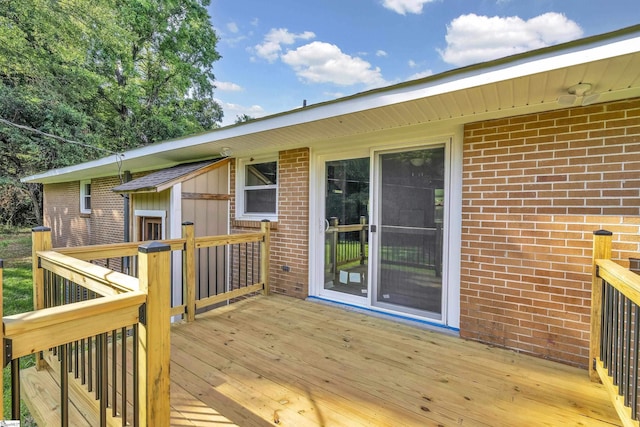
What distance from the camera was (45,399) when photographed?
6.93 feet

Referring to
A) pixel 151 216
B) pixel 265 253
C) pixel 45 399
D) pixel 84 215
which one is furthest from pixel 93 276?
pixel 84 215

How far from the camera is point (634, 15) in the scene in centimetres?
434

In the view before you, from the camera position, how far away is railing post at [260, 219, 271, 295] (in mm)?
4234

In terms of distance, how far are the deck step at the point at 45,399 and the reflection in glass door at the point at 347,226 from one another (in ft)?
9.07

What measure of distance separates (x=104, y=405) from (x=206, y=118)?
17483 millimetres

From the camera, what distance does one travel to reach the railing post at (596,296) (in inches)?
82.0

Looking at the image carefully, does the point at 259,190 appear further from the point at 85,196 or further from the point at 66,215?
the point at 66,215

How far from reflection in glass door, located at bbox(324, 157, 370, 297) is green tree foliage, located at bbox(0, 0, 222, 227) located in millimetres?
10651

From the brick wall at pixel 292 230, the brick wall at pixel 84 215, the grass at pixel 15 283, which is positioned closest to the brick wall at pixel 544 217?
the brick wall at pixel 292 230

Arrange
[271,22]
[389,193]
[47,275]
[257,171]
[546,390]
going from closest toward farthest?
[546,390] → [47,275] → [389,193] → [257,171] → [271,22]

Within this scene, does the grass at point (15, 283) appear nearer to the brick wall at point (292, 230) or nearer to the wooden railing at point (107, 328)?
the wooden railing at point (107, 328)

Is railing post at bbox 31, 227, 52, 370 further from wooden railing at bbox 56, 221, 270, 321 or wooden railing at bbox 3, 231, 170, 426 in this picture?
wooden railing at bbox 3, 231, 170, 426

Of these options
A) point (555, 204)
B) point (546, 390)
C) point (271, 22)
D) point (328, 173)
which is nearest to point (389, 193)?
point (328, 173)

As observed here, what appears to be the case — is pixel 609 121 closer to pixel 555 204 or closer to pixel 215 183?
pixel 555 204
